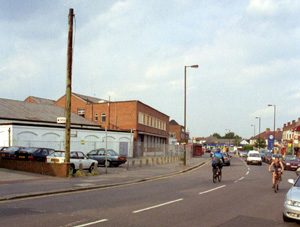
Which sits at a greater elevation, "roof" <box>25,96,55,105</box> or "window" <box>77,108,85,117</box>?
"roof" <box>25,96,55,105</box>

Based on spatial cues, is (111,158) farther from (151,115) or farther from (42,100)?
(42,100)

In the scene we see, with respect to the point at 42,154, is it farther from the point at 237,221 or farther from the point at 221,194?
the point at 237,221

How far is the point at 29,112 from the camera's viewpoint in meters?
42.8

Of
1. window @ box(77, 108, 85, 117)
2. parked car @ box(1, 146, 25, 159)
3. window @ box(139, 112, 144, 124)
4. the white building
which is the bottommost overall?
parked car @ box(1, 146, 25, 159)

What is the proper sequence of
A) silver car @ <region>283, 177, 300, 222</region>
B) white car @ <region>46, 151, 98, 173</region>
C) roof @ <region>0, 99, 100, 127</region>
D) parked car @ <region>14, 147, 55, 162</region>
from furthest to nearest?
roof @ <region>0, 99, 100, 127</region>
parked car @ <region>14, 147, 55, 162</region>
white car @ <region>46, 151, 98, 173</region>
silver car @ <region>283, 177, 300, 222</region>

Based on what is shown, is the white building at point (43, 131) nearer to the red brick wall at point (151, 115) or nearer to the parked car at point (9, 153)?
the parked car at point (9, 153)

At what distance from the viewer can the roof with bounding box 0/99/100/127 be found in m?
38.9

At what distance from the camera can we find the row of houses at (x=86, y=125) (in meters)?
32.5

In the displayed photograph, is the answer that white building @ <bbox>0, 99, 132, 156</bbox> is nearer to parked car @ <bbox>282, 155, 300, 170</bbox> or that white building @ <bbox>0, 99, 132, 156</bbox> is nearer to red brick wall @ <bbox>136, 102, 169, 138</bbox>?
red brick wall @ <bbox>136, 102, 169, 138</bbox>

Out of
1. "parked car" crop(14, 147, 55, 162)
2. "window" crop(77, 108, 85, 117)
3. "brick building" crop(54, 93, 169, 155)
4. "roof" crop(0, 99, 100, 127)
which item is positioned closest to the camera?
"parked car" crop(14, 147, 55, 162)

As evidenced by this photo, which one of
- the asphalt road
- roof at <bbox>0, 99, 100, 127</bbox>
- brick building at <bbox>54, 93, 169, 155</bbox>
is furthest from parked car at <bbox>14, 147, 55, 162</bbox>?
brick building at <bbox>54, 93, 169, 155</bbox>

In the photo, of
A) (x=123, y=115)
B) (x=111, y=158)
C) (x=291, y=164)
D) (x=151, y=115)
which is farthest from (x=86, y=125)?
(x=291, y=164)

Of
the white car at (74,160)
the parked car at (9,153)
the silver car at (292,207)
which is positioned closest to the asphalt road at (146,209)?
the silver car at (292,207)

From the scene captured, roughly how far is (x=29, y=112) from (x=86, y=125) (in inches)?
360
